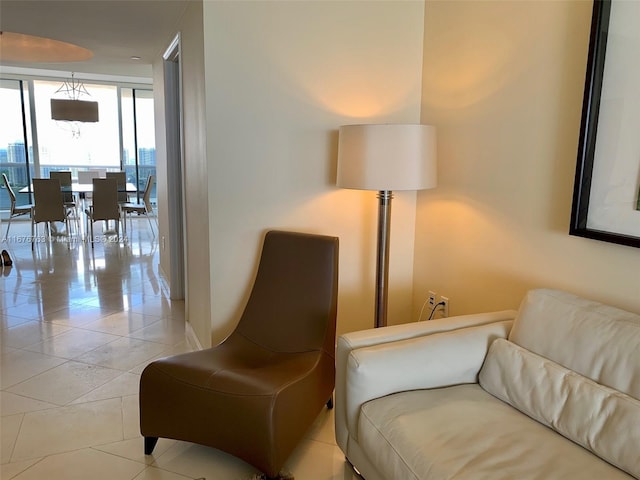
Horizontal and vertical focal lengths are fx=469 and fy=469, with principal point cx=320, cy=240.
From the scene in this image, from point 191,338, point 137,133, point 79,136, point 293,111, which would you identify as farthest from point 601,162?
point 79,136

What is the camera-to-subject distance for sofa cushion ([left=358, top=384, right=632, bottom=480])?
133 centimetres

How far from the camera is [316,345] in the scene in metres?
2.24

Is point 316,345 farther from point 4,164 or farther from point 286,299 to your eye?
point 4,164

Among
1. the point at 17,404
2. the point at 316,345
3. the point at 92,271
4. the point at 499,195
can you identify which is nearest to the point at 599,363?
the point at 499,195

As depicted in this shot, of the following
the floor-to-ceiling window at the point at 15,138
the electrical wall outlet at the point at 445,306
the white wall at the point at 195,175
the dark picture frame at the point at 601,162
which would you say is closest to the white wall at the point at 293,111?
the white wall at the point at 195,175

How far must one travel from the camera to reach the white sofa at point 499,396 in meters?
1.37

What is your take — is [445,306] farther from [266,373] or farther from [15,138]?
[15,138]

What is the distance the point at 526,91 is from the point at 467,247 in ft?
2.73

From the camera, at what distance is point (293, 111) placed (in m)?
2.56

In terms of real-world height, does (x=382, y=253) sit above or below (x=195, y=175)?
below

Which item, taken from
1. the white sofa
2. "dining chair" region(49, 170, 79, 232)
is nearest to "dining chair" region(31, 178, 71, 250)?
"dining chair" region(49, 170, 79, 232)

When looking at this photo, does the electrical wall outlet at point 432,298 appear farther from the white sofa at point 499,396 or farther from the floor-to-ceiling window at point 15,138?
the floor-to-ceiling window at point 15,138

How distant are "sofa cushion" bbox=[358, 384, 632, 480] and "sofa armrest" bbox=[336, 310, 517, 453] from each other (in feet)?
0.17

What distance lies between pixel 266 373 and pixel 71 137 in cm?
831
